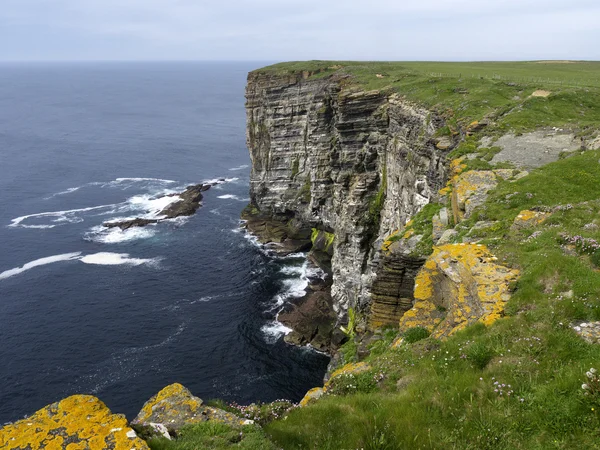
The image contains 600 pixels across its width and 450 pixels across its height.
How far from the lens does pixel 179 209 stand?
8988 centimetres

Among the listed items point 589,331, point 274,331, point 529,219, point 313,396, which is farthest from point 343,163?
point 589,331

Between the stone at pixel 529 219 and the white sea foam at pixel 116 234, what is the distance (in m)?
73.2

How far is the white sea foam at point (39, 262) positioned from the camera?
63219 millimetres

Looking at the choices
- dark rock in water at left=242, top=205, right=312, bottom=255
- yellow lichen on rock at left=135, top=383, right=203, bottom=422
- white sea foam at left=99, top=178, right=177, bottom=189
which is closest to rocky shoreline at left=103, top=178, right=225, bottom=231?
white sea foam at left=99, top=178, right=177, bottom=189

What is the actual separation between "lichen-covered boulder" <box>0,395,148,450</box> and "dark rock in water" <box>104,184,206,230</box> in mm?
79998

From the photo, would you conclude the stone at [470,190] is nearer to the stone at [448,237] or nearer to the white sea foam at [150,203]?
the stone at [448,237]

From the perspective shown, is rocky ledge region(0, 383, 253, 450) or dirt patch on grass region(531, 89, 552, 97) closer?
rocky ledge region(0, 383, 253, 450)

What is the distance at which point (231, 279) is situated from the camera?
6412cm

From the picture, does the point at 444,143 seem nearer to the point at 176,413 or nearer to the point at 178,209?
the point at 176,413

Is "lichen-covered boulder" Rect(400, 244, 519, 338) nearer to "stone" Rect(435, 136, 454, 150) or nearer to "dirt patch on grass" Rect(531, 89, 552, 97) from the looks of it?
"stone" Rect(435, 136, 454, 150)

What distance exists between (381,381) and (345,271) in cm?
4443

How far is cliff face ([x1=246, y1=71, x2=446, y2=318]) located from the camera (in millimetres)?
40375

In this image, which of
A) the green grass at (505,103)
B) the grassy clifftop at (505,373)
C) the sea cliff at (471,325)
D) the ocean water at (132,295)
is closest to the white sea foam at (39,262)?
the ocean water at (132,295)

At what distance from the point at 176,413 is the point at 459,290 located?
8.71 metres
